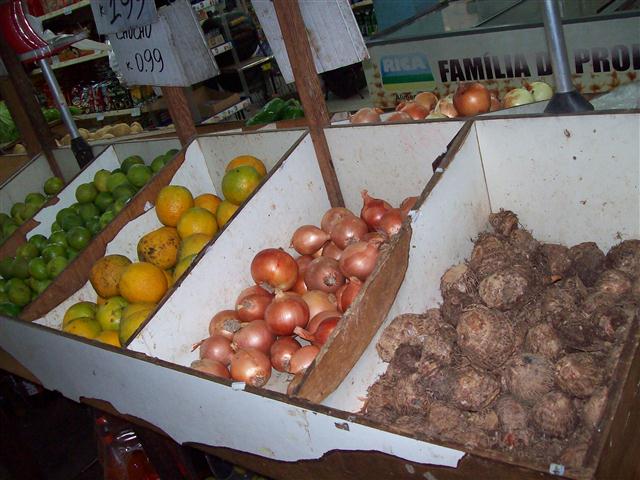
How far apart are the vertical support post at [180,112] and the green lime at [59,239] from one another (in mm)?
710

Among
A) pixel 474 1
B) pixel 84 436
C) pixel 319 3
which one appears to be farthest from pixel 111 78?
pixel 319 3

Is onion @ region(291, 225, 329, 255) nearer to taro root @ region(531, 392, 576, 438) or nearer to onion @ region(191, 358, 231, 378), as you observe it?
onion @ region(191, 358, 231, 378)

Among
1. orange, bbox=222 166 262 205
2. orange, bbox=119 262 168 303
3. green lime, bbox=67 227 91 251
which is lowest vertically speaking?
orange, bbox=119 262 168 303

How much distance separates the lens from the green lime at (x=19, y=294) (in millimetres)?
2615

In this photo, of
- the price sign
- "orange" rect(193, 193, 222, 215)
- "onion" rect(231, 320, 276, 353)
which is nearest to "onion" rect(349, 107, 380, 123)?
"orange" rect(193, 193, 222, 215)

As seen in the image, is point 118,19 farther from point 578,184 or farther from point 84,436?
point 84,436

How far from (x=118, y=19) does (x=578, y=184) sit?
1943 mm

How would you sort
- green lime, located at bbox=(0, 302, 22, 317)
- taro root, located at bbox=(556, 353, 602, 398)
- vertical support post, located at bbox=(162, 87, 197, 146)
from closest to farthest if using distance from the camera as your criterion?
taro root, located at bbox=(556, 353, 602, 398) < green lime, located at bbox=(0, 302, 22, 317) < vertical support post, located at bbox=(162, 87, 197, 146)

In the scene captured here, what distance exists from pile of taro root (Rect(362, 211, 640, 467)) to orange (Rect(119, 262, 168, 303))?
0.98 metres

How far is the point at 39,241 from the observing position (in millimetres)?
2855

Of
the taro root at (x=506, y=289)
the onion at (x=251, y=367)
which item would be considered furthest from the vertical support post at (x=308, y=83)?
the taro root at (x=506, y=289)

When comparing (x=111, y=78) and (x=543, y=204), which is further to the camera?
(x=111, y=78)

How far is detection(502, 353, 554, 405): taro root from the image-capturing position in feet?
4.50

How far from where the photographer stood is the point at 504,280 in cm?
160
